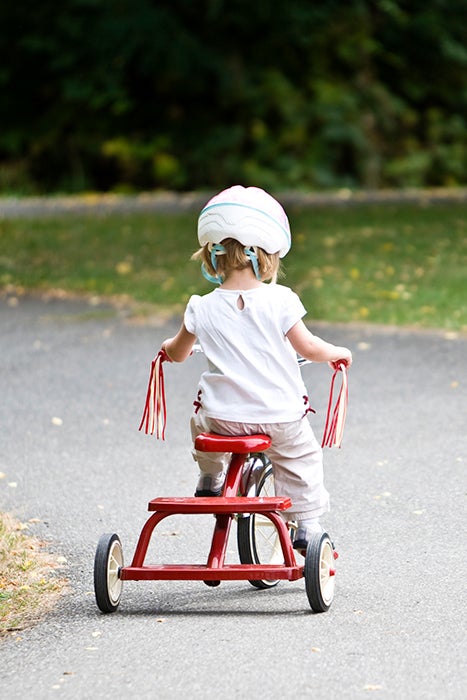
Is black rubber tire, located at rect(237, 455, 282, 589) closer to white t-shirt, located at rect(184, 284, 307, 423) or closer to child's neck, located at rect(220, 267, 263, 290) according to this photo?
white t-shirt, located at rect(184, 284, 307, 423)

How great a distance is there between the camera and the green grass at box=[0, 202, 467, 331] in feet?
38.5

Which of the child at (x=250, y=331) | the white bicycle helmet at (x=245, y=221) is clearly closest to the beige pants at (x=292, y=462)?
the child at (x=250, y=331)

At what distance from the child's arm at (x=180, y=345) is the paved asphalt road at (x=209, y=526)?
88cm

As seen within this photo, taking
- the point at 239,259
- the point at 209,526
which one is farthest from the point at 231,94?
the point at 239,259

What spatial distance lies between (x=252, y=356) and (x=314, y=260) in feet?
32.0

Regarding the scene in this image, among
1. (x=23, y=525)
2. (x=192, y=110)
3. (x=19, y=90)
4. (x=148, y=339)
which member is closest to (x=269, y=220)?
(x=23, y=525)

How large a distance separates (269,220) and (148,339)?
6125 mm

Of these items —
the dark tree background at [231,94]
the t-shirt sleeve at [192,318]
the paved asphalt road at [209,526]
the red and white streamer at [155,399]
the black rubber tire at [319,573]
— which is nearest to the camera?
the paved asphalt road at [209,526]

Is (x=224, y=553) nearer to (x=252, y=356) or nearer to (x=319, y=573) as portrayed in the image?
(x=319, y=573)

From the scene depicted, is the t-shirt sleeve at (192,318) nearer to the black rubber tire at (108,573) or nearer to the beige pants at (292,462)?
the beige pants at (292,462)

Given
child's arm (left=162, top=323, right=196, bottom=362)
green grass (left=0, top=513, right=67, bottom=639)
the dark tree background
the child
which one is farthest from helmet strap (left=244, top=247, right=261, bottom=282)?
the dark tree background

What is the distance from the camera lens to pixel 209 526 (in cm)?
568

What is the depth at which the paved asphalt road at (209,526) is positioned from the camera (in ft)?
12.5

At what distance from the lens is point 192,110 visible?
84.3 ft
